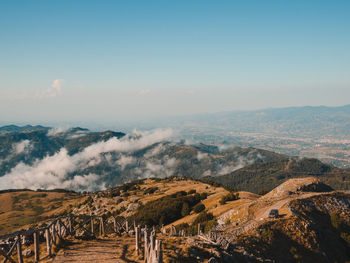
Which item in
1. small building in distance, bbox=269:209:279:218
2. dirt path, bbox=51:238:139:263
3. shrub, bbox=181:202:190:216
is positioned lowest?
shrub, bbox=181:202:190:216

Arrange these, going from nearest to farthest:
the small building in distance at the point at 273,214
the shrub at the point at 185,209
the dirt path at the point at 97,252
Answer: the dirt path at the point at 97,252, the small building in distance at the point at 273,214, the shrub at the point at 185,209

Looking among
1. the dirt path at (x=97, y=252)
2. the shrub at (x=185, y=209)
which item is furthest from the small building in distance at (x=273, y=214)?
the shrub at (x=185, y=209)

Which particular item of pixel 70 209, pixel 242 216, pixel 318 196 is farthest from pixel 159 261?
pixel 70 209

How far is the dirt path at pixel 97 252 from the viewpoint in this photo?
76.2 ft

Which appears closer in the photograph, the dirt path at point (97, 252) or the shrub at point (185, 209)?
the dirt path at point (97, 252)

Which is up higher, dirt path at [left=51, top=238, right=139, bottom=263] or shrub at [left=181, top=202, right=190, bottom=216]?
dirt path at [left=51, top=238, right=139, bottom=263]

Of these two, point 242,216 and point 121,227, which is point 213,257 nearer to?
point 121,227

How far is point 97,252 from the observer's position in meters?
25.0

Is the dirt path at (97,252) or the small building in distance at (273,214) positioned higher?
the dirt path at (97,252)

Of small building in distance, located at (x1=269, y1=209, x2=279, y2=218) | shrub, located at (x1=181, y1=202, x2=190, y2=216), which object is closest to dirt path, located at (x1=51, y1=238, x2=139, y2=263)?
small building in distance, located at (x1=269, y1=209, x2=279, y2=218)

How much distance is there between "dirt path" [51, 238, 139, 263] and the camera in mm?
23219

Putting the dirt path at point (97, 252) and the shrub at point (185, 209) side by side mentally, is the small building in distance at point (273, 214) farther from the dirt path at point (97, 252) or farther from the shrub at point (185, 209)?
the shrub at point (185, 209)

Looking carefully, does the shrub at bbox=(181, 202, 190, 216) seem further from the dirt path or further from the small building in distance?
the dirt path

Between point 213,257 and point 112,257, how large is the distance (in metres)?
11.2
